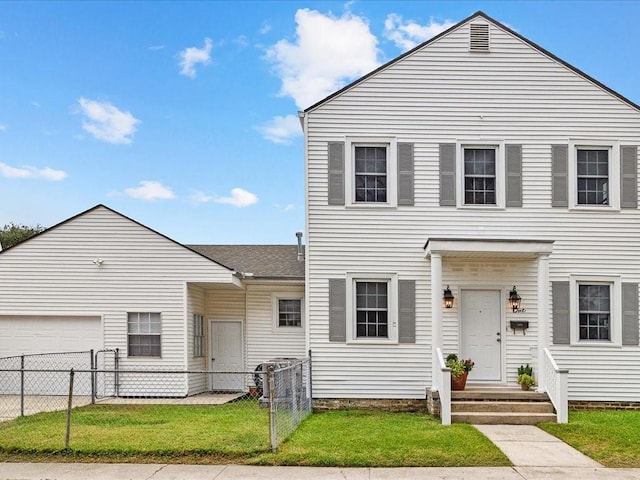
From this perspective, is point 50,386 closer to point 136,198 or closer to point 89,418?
point 89,418

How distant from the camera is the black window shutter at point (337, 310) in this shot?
42.7ft

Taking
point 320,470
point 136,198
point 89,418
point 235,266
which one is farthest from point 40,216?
point 320,470

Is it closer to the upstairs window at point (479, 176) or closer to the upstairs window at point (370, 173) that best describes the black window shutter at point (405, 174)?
the upstairs window at point (370, 173)

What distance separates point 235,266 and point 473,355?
7209mm

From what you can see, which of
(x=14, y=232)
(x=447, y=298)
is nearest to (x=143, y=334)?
(x=447, y=298)

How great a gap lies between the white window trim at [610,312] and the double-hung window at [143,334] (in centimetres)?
927

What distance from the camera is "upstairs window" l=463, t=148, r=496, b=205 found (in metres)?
13.3

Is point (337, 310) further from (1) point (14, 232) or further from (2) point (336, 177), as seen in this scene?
(1) point (14, 232)

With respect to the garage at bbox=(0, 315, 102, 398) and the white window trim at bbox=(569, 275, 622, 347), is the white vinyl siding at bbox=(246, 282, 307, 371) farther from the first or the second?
the white window trim at bbox=(569, 275, 622, 347)

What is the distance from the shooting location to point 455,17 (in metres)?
14.0

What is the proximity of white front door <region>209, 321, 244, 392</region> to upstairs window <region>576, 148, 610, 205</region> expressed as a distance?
9.14 meters

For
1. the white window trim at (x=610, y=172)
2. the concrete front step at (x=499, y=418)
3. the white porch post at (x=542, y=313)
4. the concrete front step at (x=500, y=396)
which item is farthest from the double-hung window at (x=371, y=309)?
the white window trim at (x=610, y=172)

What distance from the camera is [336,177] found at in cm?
1323

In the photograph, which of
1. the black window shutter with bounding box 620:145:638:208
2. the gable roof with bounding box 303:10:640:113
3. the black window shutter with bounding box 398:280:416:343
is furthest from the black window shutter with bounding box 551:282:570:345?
the gable roof with bounding box 303:10:640:113
